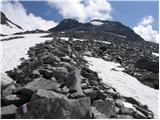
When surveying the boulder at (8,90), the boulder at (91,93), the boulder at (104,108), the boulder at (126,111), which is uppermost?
the boulder at (8,90)

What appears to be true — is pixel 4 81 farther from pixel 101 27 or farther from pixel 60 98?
pixel 101 27

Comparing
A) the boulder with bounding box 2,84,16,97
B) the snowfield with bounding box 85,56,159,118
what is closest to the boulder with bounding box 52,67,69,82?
the boulder with bounding box 2,84,16,97

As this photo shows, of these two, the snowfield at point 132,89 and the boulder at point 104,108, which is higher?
Result: the boulder at point 104,108

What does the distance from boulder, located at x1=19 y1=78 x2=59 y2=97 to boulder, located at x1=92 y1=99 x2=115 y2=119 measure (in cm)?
165

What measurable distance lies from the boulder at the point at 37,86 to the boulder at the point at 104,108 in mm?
1647

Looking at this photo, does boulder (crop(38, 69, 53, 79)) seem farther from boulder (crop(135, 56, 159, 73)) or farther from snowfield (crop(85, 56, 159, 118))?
boulder (crop(135, 56, 159, 73))

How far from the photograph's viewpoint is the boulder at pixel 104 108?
42.3 ft

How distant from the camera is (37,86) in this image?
1331 cm

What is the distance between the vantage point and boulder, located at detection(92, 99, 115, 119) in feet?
42.3

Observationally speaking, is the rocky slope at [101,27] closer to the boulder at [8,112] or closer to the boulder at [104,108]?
the boulder at [104,108]

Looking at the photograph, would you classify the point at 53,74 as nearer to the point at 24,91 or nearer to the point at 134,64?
the point at 24,91

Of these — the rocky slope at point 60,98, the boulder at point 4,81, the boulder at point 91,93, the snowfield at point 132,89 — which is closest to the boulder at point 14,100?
the rocky slope at point 60,98

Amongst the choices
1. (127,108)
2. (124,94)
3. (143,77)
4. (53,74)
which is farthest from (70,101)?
(143,77)

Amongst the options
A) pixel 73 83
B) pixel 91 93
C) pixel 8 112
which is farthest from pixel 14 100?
pixel 91 93
